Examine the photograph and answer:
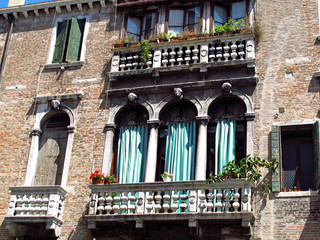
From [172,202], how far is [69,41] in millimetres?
7212

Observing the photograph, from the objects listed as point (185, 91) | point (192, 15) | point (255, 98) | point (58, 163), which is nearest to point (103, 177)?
point (58, 163)

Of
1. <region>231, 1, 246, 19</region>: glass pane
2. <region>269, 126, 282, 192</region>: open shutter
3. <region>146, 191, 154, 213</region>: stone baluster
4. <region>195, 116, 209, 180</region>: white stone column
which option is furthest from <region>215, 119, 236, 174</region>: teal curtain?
<region>231, 1, 246, 19</region>: glass pane

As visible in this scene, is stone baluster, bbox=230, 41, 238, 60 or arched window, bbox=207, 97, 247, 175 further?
stone baluster, bbox=230, 41, 238, 60

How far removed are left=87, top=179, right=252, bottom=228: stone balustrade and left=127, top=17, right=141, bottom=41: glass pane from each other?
227 inches

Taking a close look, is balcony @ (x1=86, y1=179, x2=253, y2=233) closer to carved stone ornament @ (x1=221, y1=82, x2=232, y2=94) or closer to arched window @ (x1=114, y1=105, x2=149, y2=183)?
arched window @ (x1=114, y1=105, x2=149, y2=183)

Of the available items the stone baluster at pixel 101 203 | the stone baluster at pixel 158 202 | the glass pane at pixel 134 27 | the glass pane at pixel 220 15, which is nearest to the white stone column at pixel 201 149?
the stone baluster at pixel 158 202

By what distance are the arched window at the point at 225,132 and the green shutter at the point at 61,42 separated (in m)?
5.60

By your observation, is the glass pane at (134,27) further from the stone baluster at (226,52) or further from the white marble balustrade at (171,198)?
the white marble balustrade at (171,198)

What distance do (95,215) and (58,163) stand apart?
291 cm

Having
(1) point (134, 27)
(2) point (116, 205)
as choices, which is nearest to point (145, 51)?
(1) point (134, 27)

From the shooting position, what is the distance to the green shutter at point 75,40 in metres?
19.4

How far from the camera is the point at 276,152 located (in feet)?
51.6

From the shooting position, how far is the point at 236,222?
48.6 feet

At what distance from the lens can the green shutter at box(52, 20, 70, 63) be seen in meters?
19.6
